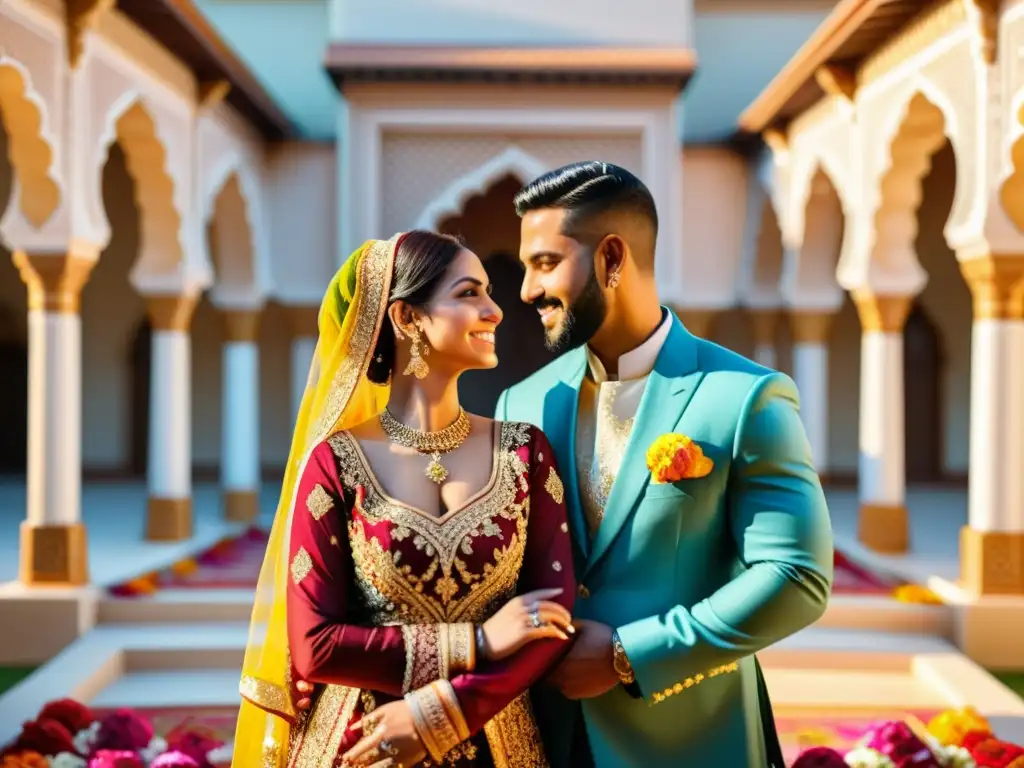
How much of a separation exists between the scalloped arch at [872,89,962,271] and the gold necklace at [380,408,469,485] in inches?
228

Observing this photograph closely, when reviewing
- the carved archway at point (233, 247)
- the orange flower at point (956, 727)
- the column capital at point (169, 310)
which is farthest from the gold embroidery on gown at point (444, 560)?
the carved archway at point (233, 247)

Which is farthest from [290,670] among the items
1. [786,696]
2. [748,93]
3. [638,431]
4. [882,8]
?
[748,93]

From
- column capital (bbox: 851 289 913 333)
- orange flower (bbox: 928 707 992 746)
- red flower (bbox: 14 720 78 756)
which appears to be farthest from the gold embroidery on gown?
column capital (bbox: 851 289 913 333)

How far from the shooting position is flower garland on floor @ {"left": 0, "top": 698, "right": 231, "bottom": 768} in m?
3.05

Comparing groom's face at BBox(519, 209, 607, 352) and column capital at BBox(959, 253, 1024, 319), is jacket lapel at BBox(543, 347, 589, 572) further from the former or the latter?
column capital at BBox(959, 253, 1024, 319)

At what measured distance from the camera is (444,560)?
181 cm

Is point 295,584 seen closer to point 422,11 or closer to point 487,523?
point 487,523

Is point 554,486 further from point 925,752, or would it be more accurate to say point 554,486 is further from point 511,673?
point 925,752

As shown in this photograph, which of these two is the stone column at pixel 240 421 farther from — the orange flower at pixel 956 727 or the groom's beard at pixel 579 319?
the groom's beard at pixel 579 319

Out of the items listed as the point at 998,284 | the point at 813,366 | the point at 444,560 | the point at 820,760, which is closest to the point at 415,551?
the point at 444,560

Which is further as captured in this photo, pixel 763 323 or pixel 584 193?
pixel 763 323

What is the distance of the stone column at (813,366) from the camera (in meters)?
9.71

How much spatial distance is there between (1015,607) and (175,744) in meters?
4.64

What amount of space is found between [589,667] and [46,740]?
7.30 ft
